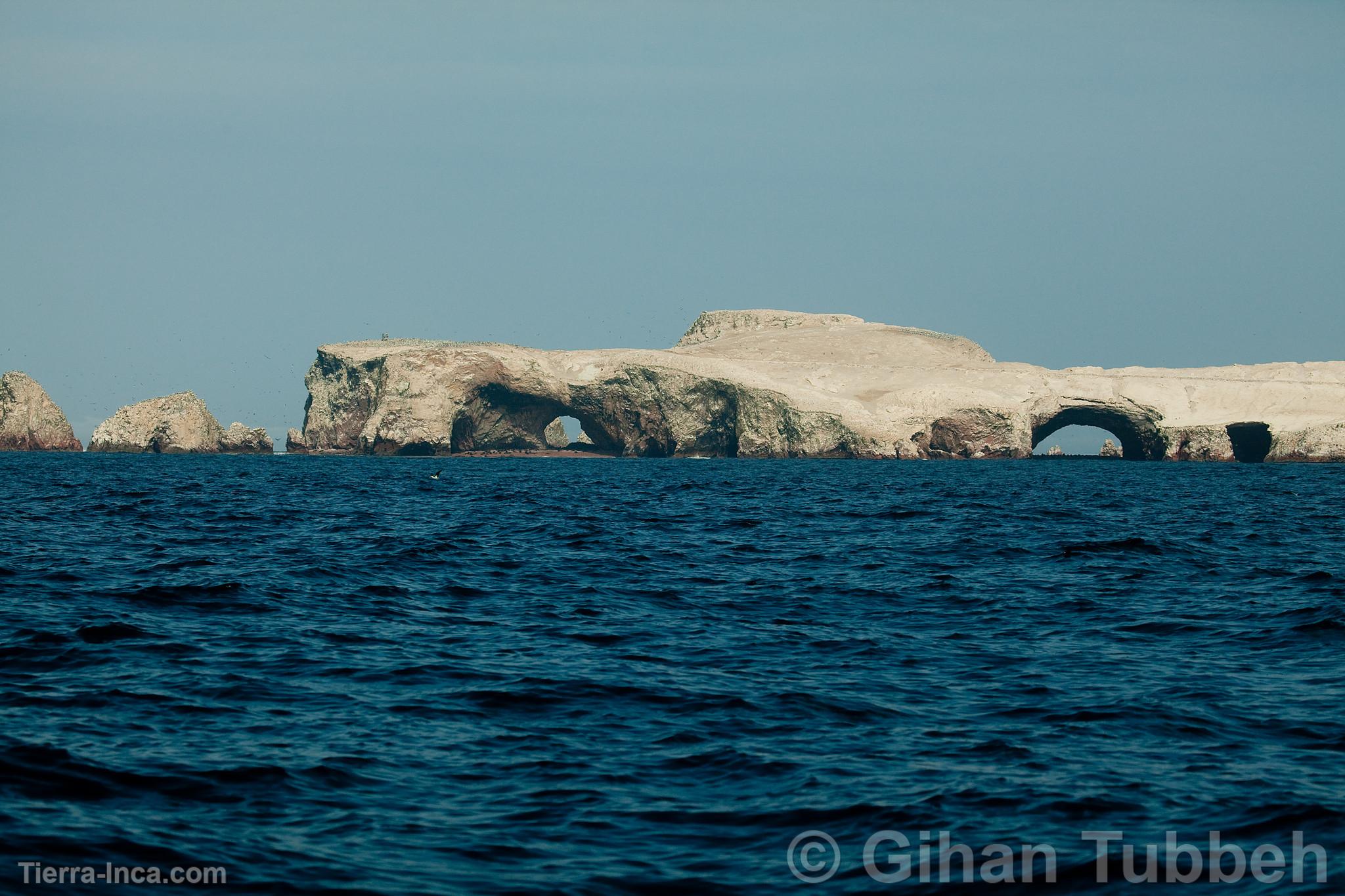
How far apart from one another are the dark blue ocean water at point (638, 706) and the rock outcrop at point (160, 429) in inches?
4364

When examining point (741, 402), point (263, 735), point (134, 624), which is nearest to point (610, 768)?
point (263, 735)

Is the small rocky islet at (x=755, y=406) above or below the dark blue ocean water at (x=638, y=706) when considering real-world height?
above

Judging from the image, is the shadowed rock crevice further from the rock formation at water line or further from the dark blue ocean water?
the dark blue ocean water

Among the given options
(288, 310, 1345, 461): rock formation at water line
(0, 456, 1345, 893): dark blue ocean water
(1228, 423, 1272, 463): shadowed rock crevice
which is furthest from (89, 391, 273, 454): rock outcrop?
(0, 456, 1345, 893): dark blue ocean water

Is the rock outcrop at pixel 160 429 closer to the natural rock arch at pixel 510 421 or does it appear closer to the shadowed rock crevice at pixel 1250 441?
the natural rock arch at pixel 510 421

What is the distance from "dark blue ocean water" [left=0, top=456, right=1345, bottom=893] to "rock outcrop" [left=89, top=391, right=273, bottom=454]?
111 metres

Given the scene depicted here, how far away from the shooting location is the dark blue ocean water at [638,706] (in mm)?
7125

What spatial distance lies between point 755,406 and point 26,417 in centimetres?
7648

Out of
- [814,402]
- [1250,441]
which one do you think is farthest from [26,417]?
[1250,441]

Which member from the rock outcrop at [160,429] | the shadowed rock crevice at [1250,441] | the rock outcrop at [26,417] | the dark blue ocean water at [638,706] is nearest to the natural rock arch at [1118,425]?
the shadowed rock crevice at [1250,441]

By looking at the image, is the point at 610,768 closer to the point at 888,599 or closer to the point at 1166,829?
the point at 1166,829

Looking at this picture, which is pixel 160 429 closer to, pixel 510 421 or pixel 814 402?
pixel 510 421

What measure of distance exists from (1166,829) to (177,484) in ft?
157

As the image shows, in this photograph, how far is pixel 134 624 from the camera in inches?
539
